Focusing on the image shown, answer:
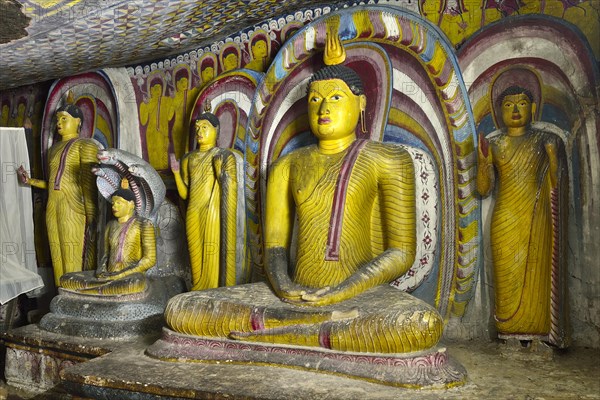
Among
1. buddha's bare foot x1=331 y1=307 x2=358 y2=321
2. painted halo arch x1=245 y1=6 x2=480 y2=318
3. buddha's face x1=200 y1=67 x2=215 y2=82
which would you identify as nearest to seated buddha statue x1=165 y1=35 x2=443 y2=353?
buddha's bare foot x1=331 y1=307 x2=358 y2=321

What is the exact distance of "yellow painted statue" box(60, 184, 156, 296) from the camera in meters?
4.64

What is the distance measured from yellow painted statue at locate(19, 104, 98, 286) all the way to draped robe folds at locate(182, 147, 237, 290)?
1.18 meters

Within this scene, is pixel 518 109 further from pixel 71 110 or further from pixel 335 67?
pixel 71 110

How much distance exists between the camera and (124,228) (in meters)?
4.84

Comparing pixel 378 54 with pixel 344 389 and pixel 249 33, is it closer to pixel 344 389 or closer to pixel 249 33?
pixel 249 33

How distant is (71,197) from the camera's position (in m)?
5.62

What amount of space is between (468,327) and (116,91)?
3548 millimetres

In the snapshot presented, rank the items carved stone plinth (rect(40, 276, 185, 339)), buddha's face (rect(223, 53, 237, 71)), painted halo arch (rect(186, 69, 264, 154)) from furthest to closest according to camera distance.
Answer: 1. buddha's face (rect(223, 53, 237, 71))
2. painted halo arch (rect(186, 69, 264, 154))
3. carved stone plinth (rect(40, 276, 185, 339))

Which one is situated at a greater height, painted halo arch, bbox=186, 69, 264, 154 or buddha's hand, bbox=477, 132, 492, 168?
painted halo arch, bbox=186, 69, 264, 154

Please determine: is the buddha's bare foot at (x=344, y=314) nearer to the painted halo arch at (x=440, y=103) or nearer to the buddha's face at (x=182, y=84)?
the painted halo arch at (x=440, y=103)

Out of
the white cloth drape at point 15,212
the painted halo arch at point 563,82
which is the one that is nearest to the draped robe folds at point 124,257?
the white cloth drape at point 15,212

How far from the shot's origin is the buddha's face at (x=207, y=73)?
207 inches

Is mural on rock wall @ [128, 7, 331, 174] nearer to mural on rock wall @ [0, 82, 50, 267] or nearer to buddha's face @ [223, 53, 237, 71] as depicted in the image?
buddha's face @ [223, 53, 237, 71]

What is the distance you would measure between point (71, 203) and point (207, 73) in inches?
63.0
